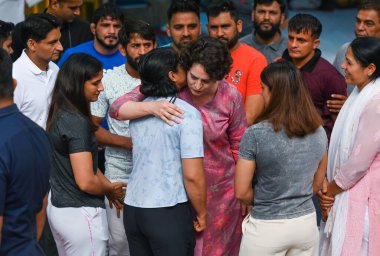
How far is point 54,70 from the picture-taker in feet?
13.9

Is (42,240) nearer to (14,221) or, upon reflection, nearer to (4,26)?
(4,26)

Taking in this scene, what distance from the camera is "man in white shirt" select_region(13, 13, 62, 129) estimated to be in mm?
3951

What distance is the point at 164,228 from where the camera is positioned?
3043 millimetres

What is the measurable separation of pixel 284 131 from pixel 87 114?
1.00 metres

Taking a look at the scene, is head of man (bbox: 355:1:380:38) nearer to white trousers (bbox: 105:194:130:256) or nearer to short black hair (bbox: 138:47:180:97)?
short black hair (bbox: 138:47:180:97)

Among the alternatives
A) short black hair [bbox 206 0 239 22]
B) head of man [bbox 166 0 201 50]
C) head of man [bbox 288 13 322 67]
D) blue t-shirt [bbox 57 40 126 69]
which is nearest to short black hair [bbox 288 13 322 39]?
head of man [bbox 288 13 322 67]

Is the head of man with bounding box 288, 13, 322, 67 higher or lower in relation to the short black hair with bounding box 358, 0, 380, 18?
lower

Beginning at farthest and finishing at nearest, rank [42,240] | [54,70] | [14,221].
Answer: [42,240] → [54,70] → [14,221]

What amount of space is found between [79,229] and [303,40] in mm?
1871

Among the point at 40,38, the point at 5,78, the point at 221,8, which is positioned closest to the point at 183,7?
the point at 221,8

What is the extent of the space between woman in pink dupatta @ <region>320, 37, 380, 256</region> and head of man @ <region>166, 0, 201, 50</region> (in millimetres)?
1245

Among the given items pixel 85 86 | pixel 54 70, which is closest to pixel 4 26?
pixel 54 70

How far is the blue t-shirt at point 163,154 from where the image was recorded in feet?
9.88

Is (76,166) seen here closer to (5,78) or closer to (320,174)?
(5,78)
